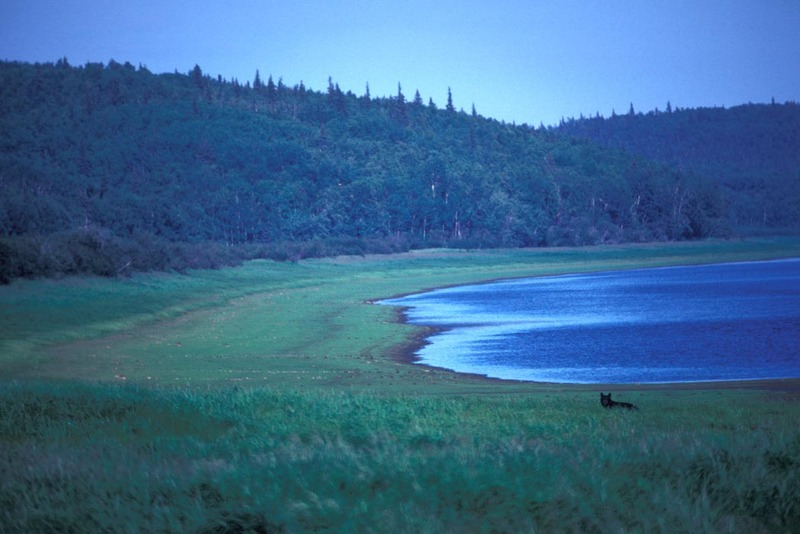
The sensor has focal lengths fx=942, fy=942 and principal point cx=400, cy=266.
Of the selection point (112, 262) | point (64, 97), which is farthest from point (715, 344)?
point (64, 97)

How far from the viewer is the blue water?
951 inches

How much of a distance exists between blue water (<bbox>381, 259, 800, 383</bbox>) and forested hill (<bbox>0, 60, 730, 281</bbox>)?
2659 centimetres

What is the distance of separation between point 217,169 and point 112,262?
68295 mm

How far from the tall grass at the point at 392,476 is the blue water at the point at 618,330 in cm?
1243

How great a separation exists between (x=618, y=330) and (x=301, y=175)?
82.4m

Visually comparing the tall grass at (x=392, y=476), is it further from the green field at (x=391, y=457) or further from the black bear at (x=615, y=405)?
the black bear at (x=615, y=405)

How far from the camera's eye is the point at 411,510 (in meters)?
7.64

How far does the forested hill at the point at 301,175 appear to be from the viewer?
94.1 meters

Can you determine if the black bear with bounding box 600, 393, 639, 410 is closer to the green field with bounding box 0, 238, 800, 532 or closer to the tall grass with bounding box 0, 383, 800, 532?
A: the green field with bounding box 0, 238, 800, 532

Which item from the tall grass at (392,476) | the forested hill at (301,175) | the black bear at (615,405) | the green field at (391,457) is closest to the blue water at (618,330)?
the green field at (391,457)

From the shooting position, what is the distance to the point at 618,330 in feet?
111

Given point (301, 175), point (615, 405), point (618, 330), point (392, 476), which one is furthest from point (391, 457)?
point (301, 175)

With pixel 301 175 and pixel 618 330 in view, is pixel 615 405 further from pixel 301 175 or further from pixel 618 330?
pixel 301 175

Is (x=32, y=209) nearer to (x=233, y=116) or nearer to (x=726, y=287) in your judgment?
(x=726, y=287)
